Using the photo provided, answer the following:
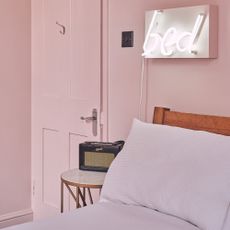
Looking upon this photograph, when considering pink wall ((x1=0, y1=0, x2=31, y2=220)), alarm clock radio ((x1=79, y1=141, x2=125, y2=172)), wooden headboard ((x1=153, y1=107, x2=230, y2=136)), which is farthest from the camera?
pink wall ((x1=0, y1=0, x2=31, y2=220))

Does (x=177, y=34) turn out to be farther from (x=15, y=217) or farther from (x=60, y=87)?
(x=15, y=217)

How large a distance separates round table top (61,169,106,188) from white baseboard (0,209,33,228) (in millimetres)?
1073

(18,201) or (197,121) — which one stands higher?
(197,121)

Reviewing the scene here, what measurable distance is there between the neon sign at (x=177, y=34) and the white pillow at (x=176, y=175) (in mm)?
445

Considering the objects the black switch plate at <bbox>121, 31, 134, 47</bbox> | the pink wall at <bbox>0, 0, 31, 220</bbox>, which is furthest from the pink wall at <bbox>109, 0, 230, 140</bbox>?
the pink wall at <bbox>0, 0, 31, 220</bbox>

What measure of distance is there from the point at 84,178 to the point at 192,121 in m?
0.66

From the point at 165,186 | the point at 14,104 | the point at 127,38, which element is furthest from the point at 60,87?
the point at 165,186

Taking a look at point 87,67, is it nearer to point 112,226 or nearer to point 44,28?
point 44,28

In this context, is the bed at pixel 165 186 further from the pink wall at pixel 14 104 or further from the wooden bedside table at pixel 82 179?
the pink wall at pixel 14 104

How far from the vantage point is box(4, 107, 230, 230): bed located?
6.28 ft

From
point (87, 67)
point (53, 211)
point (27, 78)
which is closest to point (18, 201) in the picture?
point (53, 211)

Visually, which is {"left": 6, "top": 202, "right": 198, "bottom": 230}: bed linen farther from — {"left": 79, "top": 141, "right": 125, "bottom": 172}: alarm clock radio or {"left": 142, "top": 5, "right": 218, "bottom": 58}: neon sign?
{"left": 142, "top": 5, "right": 218, "bottom": 58}: neon sign

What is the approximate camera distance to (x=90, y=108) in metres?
3.17

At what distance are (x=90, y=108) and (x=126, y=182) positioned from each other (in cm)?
104
